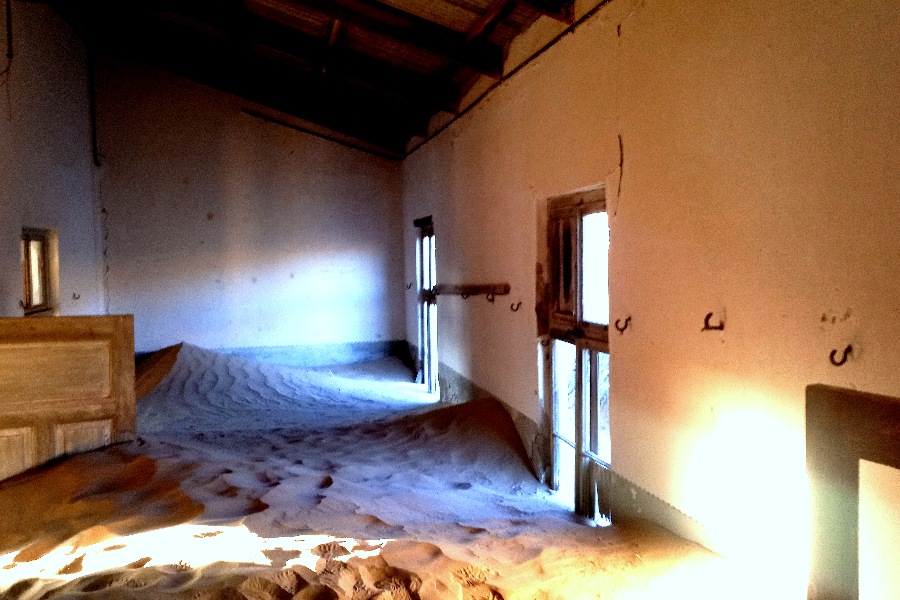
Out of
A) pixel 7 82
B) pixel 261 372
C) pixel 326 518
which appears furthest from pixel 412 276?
pixel 326 518

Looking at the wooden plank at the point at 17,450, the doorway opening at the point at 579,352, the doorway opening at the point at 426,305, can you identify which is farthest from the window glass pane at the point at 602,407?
the doorway opening at the point at 426,305

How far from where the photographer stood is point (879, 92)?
223 cm

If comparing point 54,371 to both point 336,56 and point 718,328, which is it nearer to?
point 336,56

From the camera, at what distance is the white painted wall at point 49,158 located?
6.70 meters

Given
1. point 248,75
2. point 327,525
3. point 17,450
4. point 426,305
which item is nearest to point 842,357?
point 327,525

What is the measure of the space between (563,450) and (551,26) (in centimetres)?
329

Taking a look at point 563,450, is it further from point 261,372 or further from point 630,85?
point 261,372

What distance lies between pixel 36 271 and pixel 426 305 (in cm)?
514

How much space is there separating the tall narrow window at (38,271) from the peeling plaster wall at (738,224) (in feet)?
19.2

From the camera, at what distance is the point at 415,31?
618cm

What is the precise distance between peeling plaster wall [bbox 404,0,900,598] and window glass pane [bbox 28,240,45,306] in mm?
6077

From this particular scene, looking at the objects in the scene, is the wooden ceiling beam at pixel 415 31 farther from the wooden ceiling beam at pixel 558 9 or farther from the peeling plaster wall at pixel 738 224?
the wooden ceiling beam at pixel 558 9

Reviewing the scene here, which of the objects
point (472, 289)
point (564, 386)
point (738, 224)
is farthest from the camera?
point (472, 289)

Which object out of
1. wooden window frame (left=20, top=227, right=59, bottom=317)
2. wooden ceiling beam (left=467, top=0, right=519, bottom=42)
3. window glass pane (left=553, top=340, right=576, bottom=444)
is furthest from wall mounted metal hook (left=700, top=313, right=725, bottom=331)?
wooden window frame (left=20, top=227, right=59, bottom=317)
